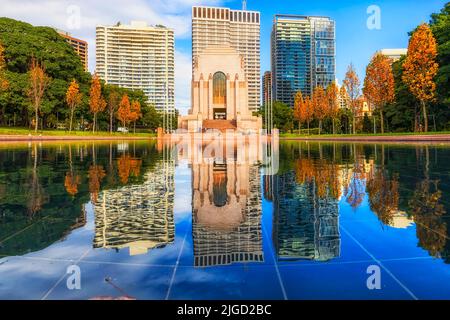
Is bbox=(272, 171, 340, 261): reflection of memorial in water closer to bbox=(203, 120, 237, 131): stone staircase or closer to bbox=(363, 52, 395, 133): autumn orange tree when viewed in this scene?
bbox=(363, 52, 395, 133): autumn orange tree

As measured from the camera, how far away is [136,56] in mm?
149250

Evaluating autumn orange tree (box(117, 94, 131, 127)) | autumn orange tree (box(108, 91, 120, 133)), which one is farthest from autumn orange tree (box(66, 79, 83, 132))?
autumn orange tree (box(117, 94, 131, 127))

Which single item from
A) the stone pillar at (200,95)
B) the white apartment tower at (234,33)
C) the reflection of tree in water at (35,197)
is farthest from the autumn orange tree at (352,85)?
the white apartment tower at (234,33)

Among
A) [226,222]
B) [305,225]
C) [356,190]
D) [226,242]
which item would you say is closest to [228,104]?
[356,190]

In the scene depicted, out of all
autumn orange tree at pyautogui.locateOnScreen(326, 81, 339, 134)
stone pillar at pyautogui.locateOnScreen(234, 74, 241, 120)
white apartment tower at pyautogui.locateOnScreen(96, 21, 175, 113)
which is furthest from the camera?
white apartment tower at pyautogui.locateOnScreen(96, 21, 175, 113)

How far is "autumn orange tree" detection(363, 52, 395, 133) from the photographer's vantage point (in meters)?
39.2

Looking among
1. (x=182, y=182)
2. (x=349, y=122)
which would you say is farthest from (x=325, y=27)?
(x=182, y=182)

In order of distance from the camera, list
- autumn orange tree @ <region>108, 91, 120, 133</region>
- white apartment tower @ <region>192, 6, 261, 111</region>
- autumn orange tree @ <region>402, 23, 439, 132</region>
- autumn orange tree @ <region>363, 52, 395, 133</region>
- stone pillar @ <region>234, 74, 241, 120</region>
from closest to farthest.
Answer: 1. autumn orange tree @ <region>402, 23, 439, 132</region>
2. autumn orange tree @ <region>363, 52, 395, 133</region>
3. autumn orange tree @ <region>108, 91, 120, 133</region>
4. stone pillar @ <region>234, 74, 241, 120</region>
5. white apartment tower @ <region>192, 6, 261, 111</region>

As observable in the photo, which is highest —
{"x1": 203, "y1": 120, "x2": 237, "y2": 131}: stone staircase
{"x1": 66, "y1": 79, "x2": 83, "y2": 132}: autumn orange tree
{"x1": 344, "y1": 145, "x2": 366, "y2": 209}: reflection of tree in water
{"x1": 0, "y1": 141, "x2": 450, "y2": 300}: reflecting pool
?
{"x1": 66, "y1": 79, "x2": 83, "y2": 132}: autumn orange tree

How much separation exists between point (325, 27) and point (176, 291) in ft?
561

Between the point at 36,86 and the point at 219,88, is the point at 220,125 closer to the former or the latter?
the point at 219,88

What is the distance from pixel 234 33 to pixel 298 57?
28.8 metres

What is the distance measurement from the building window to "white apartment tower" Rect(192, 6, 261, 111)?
236 feet

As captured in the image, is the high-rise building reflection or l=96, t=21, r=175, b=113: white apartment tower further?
l=96, t=21, r=175, b=113: white apartment tower
